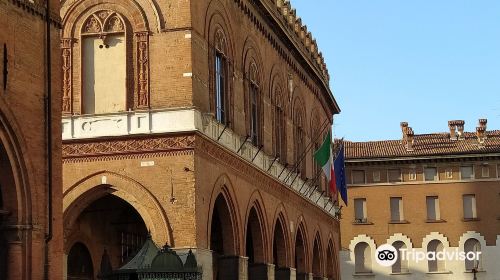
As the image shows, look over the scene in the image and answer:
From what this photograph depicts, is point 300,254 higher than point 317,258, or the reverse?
point 300,254

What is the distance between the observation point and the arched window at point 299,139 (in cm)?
4509

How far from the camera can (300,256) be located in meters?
44.4

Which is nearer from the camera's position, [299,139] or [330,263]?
[299,139]

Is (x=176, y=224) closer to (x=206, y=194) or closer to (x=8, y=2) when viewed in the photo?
(x=206, y=194)

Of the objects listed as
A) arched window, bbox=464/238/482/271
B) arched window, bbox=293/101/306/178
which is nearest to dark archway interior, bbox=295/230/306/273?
arched window, bbox=293/101/306/178

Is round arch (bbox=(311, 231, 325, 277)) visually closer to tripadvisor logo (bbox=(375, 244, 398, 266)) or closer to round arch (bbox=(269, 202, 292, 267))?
round arch (bbox=(269, 202, 292, 267))

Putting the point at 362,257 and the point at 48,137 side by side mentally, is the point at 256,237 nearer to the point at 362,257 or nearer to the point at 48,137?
the point at 48,137

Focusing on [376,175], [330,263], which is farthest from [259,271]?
[376,175]

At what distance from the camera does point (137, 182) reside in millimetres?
29234

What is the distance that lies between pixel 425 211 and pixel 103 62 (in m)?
43.1

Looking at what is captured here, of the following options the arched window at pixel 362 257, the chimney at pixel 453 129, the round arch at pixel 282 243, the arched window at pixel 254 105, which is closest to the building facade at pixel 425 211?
the arched window at pixel 362 257

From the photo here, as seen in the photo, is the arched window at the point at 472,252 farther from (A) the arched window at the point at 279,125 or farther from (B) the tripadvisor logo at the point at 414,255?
(A) the arched window at the point at 279,125

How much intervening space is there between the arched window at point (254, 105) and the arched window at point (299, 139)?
653 cm

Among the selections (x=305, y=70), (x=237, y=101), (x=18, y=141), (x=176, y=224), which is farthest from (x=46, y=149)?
(x=305, y=70)
